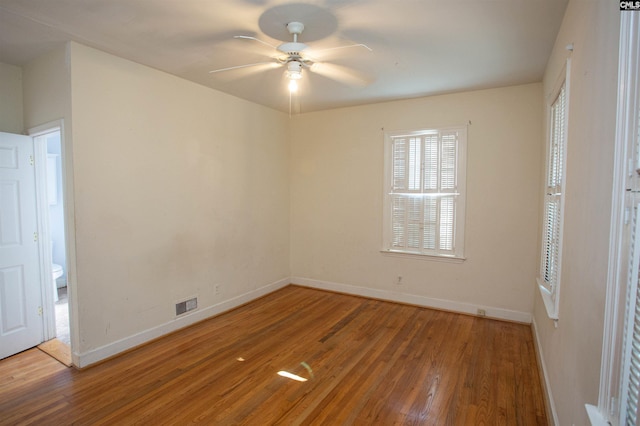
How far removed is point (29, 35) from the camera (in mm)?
2539

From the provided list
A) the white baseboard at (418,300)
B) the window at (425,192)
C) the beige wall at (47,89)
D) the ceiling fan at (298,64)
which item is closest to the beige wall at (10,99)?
the beige wall at (47,89)

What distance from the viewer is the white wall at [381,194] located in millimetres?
3715

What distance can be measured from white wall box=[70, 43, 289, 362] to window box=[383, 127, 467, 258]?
1842 mm

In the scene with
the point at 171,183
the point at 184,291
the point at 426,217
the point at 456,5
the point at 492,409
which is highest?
the point at 456,5

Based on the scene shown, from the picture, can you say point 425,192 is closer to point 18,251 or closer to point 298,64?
point 298,64

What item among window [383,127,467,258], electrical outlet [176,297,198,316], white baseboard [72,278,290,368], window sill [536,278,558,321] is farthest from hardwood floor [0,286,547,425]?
window [383,127,467,258]

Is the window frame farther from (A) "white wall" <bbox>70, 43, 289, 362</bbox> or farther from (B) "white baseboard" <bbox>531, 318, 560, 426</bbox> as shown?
(A) "white wall" <bbox>70, 43, 289, 362</bbox>

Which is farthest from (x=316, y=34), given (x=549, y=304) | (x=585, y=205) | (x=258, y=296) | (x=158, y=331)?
(x=258, y=296)

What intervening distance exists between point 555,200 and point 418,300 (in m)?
2.33

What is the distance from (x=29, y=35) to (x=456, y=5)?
3.15 m

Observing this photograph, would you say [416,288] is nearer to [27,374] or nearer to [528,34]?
[528,34]

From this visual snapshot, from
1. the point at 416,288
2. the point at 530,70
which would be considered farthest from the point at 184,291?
the point at 530,70

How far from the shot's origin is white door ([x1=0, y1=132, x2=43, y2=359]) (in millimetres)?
2967

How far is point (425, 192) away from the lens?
4.23 meters
